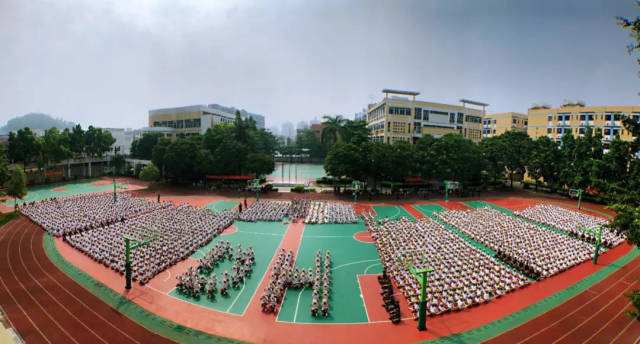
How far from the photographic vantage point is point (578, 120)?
189ft

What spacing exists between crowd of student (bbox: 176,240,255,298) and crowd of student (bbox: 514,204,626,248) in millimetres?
25029

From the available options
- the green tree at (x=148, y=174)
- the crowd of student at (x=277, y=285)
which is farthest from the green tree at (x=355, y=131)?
the crowd of student at (x=277, y=285)

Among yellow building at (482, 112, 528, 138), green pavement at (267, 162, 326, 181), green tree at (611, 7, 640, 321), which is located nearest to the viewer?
green tree at (611, 7, 640, 321)

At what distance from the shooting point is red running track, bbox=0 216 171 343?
40.0 feet

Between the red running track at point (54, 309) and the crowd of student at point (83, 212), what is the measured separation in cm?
498

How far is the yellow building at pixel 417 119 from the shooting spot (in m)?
56.5

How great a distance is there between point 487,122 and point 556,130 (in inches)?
714

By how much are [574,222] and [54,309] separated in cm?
3881

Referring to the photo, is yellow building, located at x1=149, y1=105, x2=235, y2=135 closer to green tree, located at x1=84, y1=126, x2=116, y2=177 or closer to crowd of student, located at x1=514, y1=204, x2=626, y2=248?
green tree, located at x1=84, y1=126, x2=116, y2=177

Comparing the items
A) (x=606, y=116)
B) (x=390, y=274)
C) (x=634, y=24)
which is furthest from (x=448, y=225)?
(x=606, y=116)

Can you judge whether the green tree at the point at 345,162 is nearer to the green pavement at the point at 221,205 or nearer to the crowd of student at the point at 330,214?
the crowd of student at the point at 330,214

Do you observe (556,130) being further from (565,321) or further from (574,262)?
(565,321)

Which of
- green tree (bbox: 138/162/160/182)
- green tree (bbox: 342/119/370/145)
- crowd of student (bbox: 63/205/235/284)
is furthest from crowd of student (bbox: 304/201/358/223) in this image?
green tree (bbox: 138/162/160/182)

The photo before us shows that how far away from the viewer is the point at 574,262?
1961 cm
